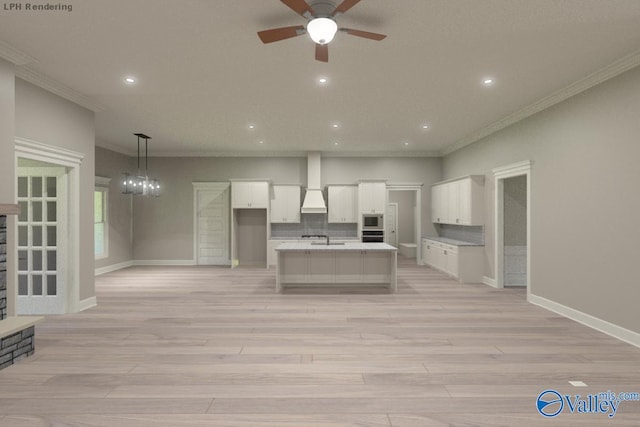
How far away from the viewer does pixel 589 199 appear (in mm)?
4137

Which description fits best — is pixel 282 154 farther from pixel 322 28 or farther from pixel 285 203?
pixel 322 28

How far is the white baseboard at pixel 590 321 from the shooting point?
3.55 metres

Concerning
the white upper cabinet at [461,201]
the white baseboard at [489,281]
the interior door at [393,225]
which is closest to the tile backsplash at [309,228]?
the white upper cabinet at [461,201]

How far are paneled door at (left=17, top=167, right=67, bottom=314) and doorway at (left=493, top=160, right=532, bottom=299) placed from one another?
6.90 m

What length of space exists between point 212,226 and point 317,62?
20.8 ft

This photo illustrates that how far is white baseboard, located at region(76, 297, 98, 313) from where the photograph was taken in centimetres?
475

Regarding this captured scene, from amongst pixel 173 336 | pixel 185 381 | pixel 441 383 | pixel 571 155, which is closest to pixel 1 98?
pixel 173 336

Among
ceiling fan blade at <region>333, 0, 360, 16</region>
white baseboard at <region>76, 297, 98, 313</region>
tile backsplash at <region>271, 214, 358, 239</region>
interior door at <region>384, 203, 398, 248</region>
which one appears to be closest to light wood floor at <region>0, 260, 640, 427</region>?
white baseboard at <region>76, 297, 98, 313</region>

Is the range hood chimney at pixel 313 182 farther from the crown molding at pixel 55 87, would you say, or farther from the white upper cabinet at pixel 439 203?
the crown molding at pixel 55 87

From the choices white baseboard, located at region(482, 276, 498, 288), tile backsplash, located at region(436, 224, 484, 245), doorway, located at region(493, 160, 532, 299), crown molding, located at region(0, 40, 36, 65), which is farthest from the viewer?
tile backsplash, located at region(436, 224, 484, 245)

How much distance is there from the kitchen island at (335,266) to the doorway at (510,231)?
202 centimetres

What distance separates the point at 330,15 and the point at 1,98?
3325 mm

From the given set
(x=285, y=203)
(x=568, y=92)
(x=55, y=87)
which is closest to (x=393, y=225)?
(x=285, y=203)

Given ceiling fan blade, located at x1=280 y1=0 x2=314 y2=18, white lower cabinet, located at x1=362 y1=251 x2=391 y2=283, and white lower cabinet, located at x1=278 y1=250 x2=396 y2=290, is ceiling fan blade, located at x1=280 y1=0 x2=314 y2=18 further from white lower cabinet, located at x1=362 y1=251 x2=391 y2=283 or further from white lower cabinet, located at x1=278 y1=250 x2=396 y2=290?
white lower cabinet, located at x1=362 y1=251 x2=391 y2=283
